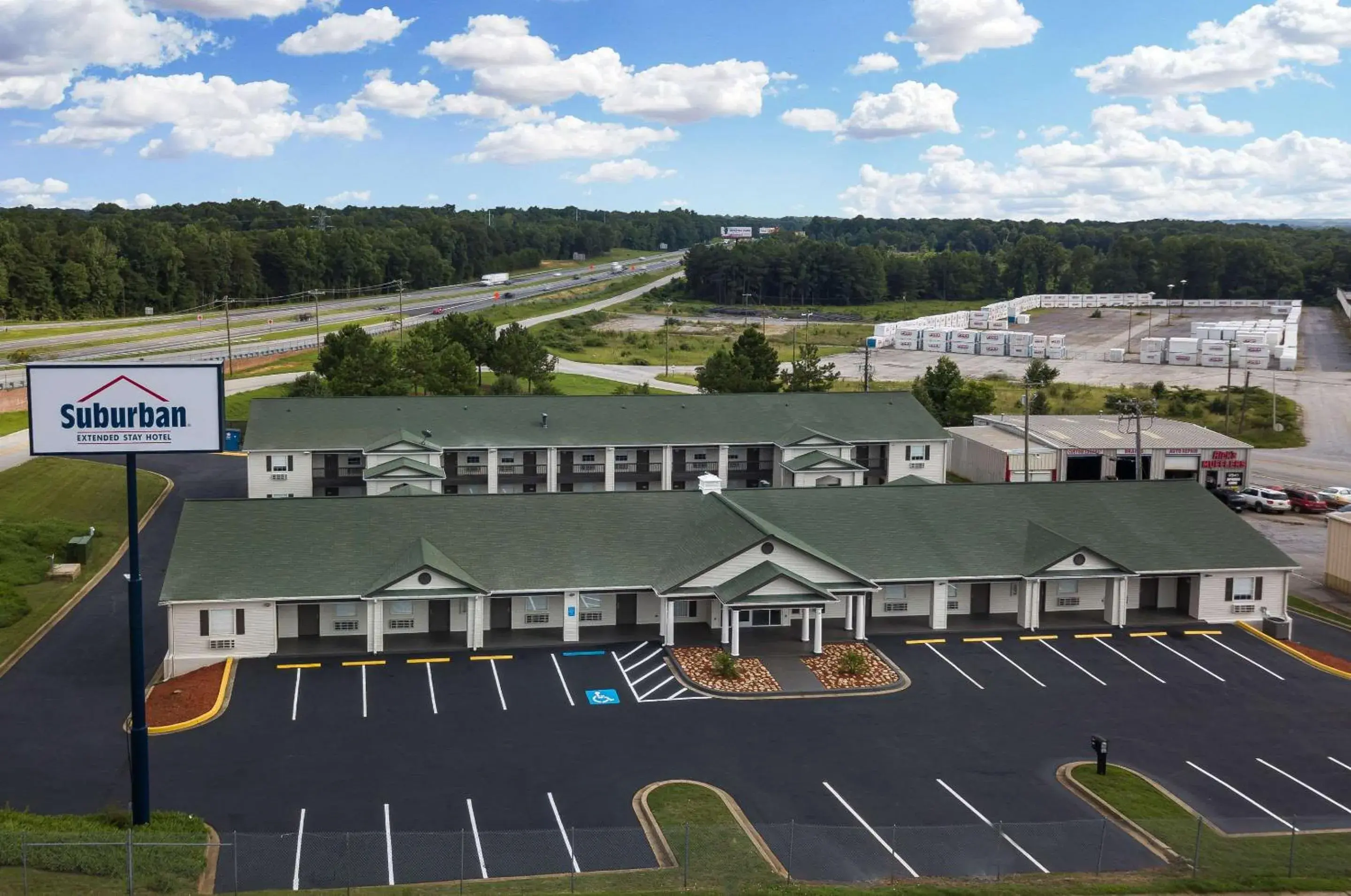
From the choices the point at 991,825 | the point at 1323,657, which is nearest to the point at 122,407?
the point at 991,825

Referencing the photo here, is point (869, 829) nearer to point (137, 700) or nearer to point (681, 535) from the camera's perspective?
point (137, 700)

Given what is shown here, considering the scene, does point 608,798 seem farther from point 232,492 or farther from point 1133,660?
point 232,492

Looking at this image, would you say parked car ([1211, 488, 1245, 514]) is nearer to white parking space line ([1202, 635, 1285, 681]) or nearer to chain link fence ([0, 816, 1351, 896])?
white parking space line ([1202, 635, 1285, 681])

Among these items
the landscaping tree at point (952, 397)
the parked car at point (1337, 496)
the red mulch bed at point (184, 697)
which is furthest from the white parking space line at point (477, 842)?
the landscaping tree at point (952, 397)

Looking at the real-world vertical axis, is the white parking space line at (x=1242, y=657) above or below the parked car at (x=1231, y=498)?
below

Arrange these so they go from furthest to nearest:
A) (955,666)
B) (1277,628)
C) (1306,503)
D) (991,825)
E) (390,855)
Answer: (1306,503) → (1277,628) → (955,666) → (991,825) → (390,855)

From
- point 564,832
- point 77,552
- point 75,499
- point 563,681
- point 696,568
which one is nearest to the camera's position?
point 564,832

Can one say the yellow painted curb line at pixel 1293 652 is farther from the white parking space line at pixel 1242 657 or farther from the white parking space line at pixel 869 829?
the white parking space line at pixel 869 829
